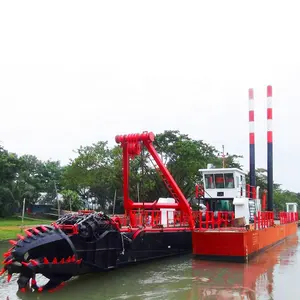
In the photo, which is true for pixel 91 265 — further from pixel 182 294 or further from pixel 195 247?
pixel 195 247

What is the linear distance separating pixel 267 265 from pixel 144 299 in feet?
21.9

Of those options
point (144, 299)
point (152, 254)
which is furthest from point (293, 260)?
point (144, 299)

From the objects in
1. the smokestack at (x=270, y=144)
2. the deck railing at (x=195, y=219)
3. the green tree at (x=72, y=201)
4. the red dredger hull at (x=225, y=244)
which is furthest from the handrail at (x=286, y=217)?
the green tree at (x=72, y=201)

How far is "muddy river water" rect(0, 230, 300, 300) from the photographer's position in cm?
1008

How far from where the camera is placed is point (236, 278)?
12.1 meters

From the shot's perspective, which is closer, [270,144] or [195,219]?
[195,219]

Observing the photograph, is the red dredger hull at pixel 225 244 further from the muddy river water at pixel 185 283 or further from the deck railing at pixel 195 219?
the deck railing at pixel 195 219

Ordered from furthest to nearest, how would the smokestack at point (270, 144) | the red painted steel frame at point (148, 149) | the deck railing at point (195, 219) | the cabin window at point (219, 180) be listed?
the smokestack at point (270, 144)
the cabin window at point (219, 180)
the deck railing at point (195, 219)
the red painted steel frame at point (148, 149)

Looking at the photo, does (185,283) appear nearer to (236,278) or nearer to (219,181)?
(236,278)

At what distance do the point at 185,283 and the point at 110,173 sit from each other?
93.9 feet

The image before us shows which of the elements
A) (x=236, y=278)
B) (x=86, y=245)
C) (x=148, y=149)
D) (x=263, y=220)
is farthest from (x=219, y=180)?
(x=86, y=245)

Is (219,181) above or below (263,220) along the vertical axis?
above

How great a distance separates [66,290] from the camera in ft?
34.5

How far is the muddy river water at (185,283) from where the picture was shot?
10078mm
